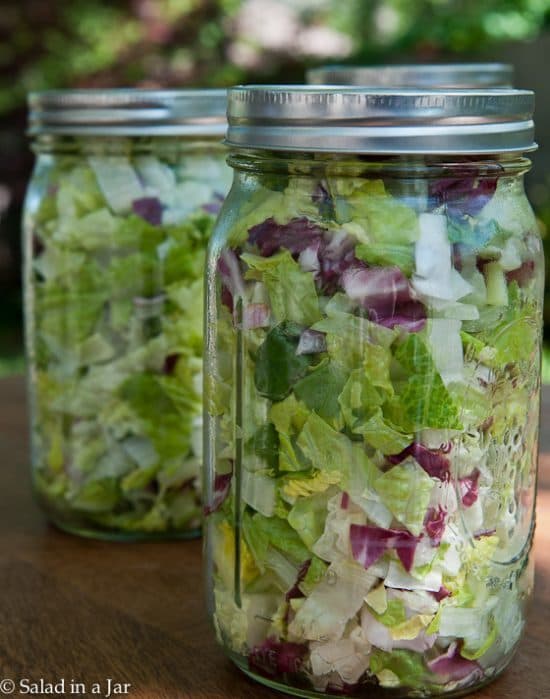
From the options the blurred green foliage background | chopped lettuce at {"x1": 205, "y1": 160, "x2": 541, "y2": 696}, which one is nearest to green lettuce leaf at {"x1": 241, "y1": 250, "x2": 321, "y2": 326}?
chopped lettuce at {"x1": 205, "y1": 160, "x2": 541, "y2": 696}

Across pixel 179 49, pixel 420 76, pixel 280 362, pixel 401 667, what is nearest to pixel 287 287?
Answer: pixel 280 362

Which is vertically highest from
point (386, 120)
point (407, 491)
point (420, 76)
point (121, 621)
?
point (420, 76)

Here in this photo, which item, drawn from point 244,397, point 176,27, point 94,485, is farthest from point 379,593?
point 176,27

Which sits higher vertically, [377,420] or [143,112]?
[143,112]

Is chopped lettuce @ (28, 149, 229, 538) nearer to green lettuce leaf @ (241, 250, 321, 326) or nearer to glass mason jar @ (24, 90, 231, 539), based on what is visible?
glass mason jar @ (24, 90, 231, 539)

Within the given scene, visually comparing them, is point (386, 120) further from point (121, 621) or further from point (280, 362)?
point (121, 621)

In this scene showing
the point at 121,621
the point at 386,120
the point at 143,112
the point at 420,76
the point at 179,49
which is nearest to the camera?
the point at 386,120

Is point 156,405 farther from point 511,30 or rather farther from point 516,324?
point 511,30
